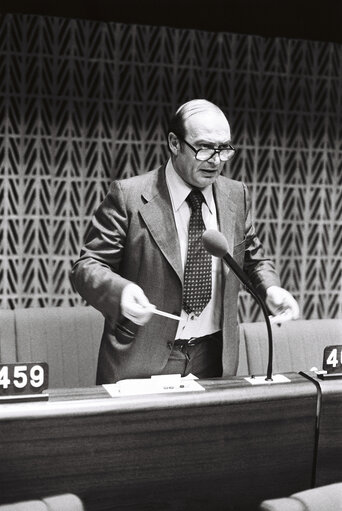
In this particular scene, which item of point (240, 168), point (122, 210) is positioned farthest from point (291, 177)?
point (122, 210)

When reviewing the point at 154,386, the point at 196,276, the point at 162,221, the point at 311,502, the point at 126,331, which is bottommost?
the point at 311,502

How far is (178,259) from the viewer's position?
252 cm

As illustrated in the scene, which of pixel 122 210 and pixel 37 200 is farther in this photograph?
pixel 37 200

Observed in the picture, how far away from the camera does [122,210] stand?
257 cm

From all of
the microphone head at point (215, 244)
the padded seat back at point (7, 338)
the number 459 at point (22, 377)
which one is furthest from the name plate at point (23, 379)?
the padded seat back at point (7, 338)

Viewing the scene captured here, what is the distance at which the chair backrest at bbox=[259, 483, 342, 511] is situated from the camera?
150 cm

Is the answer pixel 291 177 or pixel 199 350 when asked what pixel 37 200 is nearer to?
pixel 291 177

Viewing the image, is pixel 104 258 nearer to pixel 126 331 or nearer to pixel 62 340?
pixel 126 331

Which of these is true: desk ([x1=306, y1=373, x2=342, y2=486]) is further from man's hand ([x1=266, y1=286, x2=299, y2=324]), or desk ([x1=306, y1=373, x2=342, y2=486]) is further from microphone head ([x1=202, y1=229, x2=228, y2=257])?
microphone head ([x1=202, y1=229, x2=228, y2=257])

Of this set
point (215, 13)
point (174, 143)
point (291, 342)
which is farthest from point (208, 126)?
point (215, 13)

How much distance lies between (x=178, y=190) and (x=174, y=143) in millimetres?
157

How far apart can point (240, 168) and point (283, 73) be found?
66 cm

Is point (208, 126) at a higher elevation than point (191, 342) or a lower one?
higher

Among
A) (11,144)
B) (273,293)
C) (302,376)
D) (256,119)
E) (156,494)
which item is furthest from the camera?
(256,119)
